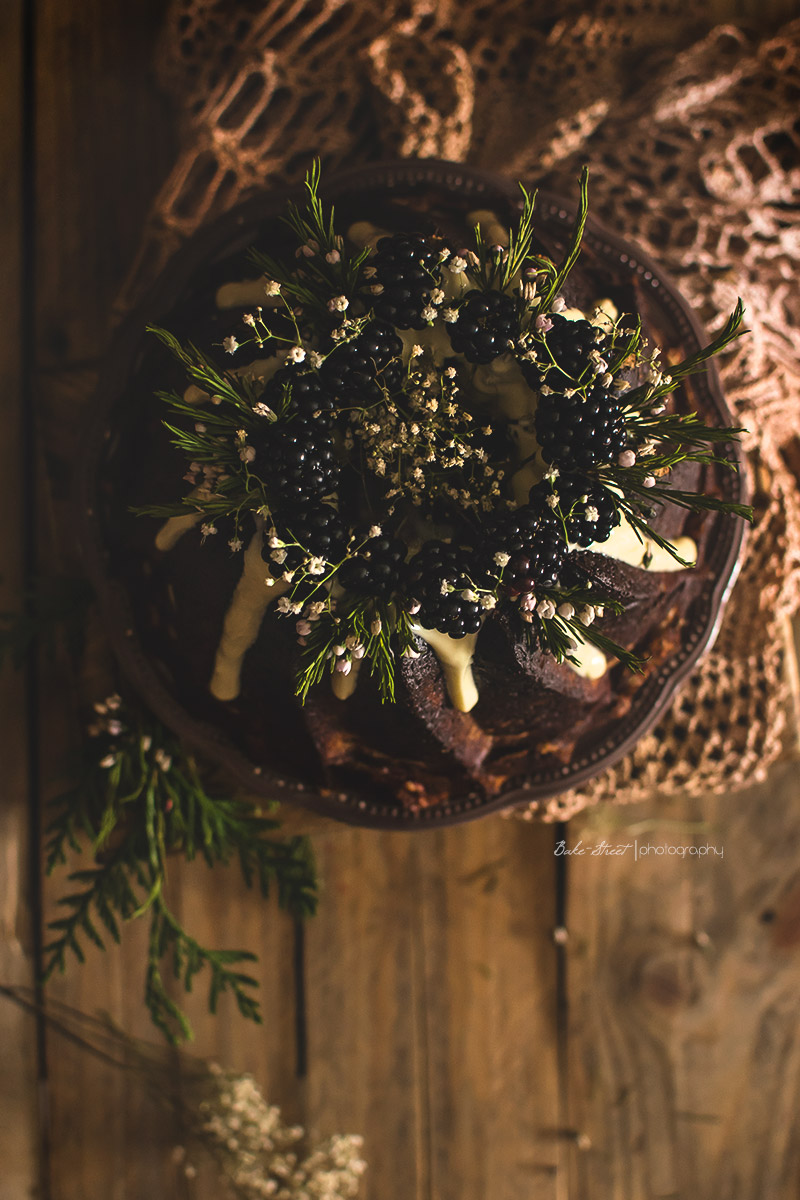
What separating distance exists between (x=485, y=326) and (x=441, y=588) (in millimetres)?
245

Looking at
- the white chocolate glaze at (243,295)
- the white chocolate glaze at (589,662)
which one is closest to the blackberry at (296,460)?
the white chocolate glaze at (243,295)

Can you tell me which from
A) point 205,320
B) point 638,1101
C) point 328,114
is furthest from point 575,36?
point 638,1101

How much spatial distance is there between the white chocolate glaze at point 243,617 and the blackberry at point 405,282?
0.76ft

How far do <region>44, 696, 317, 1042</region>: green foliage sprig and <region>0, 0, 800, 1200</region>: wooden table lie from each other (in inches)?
5.6

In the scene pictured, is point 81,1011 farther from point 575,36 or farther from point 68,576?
point 575,36

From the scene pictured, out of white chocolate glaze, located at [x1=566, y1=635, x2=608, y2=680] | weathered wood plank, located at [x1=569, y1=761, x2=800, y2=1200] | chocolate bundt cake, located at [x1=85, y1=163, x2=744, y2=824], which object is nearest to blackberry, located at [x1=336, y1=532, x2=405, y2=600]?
chocolate bundt cake, located at [x1=85, y1=163, x2=744, y2=824]

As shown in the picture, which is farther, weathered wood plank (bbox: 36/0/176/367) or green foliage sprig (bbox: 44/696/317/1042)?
weathered wood plank (bbox: 36/0/176/367)

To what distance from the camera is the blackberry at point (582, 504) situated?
0.77 metres

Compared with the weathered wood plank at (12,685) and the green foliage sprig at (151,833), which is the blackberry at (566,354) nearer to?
the green foliage sprig at (151,833)

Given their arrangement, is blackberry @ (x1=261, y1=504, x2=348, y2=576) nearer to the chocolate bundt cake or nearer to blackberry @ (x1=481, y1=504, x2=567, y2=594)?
the chocolate bundt cake

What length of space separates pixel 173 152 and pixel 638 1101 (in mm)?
1786

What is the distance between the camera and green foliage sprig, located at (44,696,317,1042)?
124 cm

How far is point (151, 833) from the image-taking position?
123 cm

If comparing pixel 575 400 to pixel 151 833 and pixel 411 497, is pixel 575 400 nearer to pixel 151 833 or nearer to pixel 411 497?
pixel 411 497
